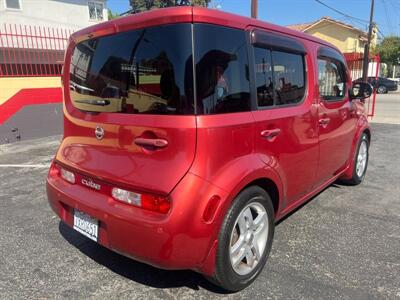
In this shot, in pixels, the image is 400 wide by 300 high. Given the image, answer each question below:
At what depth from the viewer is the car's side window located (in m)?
2.83

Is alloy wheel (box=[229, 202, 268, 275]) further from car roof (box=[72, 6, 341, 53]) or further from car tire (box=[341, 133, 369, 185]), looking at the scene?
car tire (box=[341, 133, 369, 185])

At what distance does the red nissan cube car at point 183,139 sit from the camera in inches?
89.7

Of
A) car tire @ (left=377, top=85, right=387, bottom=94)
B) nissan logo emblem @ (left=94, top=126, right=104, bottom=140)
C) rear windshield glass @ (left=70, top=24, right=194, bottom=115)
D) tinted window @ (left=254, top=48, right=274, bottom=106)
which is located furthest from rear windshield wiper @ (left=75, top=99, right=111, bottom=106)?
car tire @ (left=377, top=85, right=387, bottom=94)

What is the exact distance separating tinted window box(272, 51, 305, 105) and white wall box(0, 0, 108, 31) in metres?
15.6

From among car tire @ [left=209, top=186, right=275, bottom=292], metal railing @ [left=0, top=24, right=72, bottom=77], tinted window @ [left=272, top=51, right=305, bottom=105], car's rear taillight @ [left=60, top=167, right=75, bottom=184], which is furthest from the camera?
metal railing @ [left=0, top=24, right=72, bottom=77]

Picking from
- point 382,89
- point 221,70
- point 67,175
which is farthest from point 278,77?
point 382,89

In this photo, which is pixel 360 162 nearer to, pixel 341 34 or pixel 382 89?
pixel 382 89

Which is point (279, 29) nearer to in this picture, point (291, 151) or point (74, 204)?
point (291, 151)

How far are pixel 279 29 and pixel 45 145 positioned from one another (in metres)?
6.85

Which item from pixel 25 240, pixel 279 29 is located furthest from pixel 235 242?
pixel 25 240

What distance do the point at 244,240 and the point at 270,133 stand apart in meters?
0.83

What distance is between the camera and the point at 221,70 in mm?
2455

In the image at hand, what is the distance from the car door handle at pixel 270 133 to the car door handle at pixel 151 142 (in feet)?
2.72

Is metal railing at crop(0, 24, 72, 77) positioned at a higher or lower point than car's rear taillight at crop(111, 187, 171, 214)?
higher
